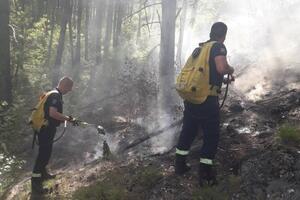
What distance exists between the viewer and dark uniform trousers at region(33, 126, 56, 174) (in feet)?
22.3

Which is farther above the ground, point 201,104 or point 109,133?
point 201,104

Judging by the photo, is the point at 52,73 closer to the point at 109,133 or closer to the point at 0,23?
the point at 0,23

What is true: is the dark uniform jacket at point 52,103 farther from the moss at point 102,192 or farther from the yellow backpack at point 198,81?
the yellow backpack at point 198,81

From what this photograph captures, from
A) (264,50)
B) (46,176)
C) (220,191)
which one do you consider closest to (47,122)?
(46,176)

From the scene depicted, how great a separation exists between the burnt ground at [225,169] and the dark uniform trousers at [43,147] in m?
0.33

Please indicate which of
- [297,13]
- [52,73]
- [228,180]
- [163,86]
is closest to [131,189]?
[228,180]

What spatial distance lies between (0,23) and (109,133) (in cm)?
421

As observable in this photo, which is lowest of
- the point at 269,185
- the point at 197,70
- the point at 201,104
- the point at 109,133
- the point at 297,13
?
the point at 109,133

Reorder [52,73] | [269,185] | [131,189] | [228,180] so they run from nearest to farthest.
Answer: [269,185], [228,180], [131,189], [52,73]

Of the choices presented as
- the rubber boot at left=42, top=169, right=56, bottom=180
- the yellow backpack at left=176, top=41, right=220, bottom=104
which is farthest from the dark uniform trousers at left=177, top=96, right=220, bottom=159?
the rubber boot at left=42, top=169, right=56, bottom=180

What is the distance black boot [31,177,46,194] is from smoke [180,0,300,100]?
15.2 ft

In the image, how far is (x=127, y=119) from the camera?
1039cm

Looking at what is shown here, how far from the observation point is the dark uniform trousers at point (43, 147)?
268 inches

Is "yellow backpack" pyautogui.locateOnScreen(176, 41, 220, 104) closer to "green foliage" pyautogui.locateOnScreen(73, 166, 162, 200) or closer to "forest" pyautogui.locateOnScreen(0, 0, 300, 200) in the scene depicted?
"forest" pyautogui.locateOnScreen(0, 0, 300, 200)
